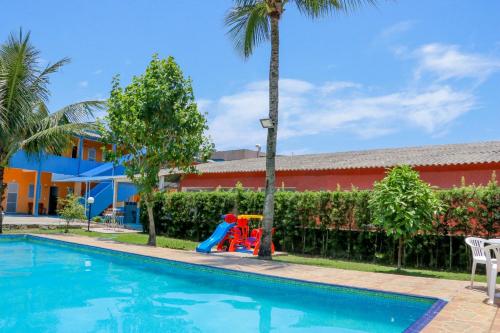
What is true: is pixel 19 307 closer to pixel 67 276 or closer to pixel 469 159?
pixel 67 276

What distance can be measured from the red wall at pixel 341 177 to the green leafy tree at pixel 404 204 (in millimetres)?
5375

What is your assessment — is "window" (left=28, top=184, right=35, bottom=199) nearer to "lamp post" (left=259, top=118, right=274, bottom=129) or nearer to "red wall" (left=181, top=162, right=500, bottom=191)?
"red wall" (left=181, top=162, right=500, bottom=191)

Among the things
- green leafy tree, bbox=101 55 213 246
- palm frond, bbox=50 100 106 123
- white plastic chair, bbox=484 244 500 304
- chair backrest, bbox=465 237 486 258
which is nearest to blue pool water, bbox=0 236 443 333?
white plastic chair, bbox=484 244 500 304

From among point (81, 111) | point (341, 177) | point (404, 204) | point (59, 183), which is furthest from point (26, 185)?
point (404, 204)

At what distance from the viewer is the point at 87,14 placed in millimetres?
17922

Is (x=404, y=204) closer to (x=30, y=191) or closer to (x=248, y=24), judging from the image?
(x=248, y=24)

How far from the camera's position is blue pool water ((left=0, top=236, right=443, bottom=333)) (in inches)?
317

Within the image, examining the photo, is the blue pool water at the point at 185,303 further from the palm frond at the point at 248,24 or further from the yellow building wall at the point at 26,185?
the yellow building wall at the point at 26,185

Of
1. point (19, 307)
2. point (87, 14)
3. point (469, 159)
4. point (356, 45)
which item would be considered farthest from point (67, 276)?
point (469, 159)

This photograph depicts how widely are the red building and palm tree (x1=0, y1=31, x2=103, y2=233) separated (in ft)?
19.7

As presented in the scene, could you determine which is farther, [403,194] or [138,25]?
[138,25]

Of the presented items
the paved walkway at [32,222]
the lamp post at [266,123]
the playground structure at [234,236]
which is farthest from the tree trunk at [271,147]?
the paved walkway at [32,222]

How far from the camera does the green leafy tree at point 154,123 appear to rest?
1702 centimetres

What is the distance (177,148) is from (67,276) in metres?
6.79
